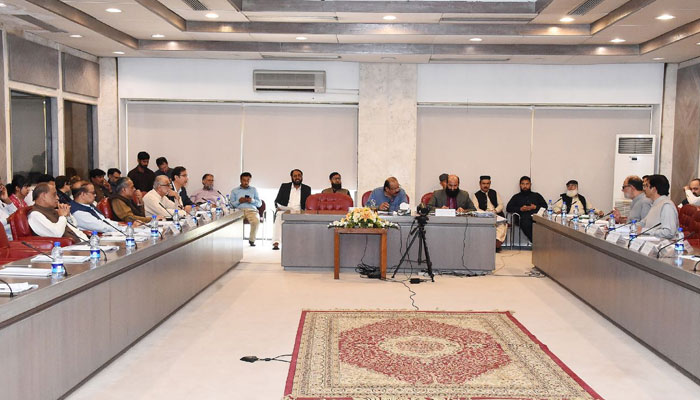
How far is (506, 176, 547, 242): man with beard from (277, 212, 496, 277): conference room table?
111 inches

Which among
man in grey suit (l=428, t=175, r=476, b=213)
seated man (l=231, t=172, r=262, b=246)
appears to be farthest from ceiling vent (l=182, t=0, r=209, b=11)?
man in grey suit (l=428, t=175, r=476, b=213)

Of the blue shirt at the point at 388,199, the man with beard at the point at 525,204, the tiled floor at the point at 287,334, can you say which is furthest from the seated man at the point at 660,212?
the man with beard at the point at 525,204

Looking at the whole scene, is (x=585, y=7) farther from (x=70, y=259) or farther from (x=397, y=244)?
(x=70, y=259)

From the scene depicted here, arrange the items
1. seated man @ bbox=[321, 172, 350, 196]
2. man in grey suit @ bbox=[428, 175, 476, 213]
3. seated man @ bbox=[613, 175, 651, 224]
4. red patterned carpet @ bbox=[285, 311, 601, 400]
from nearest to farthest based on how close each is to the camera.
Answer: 1. red patterned carpet @ bbox=[285, 311, 601, 400]
2. seated man @ bbox=[613, 175, 651, 224]
3. man in grey suit @ bbox=[428, 175, 476, 213]
4. seated man @ bbox=[321, 172, 350, 196]

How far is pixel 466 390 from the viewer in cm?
416

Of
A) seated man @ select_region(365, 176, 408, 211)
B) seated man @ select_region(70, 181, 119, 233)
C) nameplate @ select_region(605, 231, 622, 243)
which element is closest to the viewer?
nameplate @ select_region(605, 231, 622, 243)

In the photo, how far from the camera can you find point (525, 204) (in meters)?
11.3

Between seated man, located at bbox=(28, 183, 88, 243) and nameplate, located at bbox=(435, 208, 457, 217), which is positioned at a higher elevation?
seated man, located at bbox=(28, 183, 88, 243)

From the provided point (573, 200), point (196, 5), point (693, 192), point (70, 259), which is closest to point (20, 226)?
point (70, 259)

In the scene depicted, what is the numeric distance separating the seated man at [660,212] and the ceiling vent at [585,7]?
215 cm

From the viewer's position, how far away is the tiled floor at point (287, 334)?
4.30 m

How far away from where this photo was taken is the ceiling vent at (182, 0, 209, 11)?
778 cm

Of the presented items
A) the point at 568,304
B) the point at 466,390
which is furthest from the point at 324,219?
the point at 466,390

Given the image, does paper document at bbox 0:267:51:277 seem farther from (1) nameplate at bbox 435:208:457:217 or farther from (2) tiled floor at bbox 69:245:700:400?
(1) nameplate at bbox 435:208:457:217
